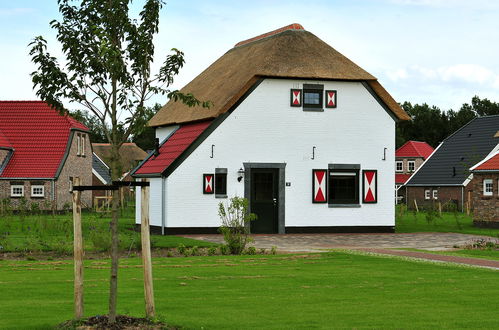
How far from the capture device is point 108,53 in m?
9.19

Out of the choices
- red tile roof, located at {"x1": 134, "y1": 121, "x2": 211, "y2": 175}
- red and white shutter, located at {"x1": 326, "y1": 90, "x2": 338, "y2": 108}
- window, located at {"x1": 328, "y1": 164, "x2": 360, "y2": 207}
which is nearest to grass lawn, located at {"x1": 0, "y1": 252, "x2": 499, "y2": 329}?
red tile roof, located at {"x1": 134, "y1": 121, "x2": 211, "y2": 175}

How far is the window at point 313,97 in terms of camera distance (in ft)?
95.6

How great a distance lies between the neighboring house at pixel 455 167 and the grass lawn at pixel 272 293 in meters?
38.5

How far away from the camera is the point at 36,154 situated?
45031 mm

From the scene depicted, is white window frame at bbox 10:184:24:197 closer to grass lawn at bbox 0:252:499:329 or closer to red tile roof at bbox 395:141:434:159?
grass lawn at bbox 0:252:499:329

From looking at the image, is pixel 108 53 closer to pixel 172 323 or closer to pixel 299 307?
pixel 172 323

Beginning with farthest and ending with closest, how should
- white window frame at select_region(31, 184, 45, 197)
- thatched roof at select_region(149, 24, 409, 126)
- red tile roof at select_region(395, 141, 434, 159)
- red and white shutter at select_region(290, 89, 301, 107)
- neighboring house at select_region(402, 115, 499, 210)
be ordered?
red tile roof at select_region(395, 141, 434, 159) < neighboring house at select_region(402, 115, 499, 210) < white window frame at select_region(31, 184, 45, 197) < red and white shutter at select_region(290, 89, 301, 107) < thatched roof at select_region(149, 24, 409, 126)

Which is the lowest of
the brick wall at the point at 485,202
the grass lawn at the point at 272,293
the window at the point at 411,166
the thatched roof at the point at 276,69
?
the grass lawn at the point at 272,293

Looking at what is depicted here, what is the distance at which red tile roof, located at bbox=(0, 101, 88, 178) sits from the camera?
146ft

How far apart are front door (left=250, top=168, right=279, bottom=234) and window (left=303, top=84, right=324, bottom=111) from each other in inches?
105

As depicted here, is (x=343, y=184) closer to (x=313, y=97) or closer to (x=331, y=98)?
(x=331, y=98)

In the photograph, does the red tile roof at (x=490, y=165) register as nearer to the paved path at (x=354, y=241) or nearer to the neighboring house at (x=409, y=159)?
the paved path at (x=354, y=241)

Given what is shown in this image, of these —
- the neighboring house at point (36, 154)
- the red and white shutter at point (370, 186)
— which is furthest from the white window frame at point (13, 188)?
the red and white shutter at point (370, 186)

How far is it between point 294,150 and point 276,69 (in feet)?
9.72
